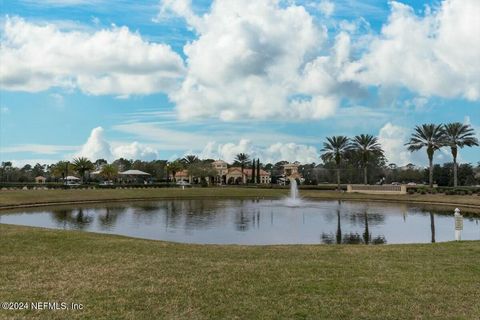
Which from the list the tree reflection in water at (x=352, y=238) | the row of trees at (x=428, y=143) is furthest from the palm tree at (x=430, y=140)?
the tree reflection in water at (x=352, y=238)

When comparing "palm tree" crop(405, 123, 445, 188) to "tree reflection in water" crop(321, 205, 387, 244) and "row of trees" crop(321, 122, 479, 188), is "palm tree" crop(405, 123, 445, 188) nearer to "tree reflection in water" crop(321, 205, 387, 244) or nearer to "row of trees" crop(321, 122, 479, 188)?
"row of trees" crop(321, 122, 479, 188)

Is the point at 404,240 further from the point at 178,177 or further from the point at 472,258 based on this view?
the point at 178,177

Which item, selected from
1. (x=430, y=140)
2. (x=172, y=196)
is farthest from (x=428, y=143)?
(x=172, y=196)

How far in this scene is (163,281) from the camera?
26.2 ft

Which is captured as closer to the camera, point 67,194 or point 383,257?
point 383,257

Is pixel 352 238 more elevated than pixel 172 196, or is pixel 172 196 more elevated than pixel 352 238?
pixel 172 196

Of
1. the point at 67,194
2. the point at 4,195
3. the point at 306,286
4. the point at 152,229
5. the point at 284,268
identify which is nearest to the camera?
the point at 306,286

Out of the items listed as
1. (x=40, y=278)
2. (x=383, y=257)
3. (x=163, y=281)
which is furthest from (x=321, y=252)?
(x=40, y=278)

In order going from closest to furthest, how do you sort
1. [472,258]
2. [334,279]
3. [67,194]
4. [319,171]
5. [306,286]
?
[306,286]
[334,279]
[472,258]
[67,194]
[319,171]

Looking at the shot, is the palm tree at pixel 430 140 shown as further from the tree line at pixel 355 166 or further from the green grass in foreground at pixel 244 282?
the green grass in foreground at pixel 244 282

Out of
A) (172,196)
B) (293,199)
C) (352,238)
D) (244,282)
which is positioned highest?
(244,282)

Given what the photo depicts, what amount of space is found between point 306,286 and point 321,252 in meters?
4.16

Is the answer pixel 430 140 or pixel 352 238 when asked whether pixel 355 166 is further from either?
pixel 352 238

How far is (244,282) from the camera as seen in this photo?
790cm
